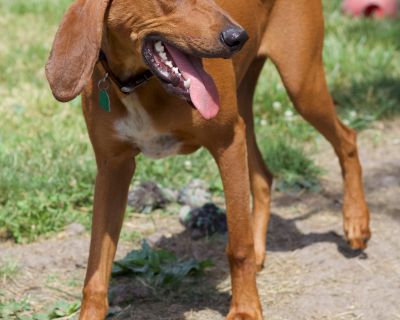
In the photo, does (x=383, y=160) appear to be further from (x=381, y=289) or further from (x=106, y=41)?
(x=106, y=41)

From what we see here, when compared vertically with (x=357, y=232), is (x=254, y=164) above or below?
above

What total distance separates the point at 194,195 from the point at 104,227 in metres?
1.37

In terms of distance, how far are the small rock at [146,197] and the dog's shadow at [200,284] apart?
30 centimetres

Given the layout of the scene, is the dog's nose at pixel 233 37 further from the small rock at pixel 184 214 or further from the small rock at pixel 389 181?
the small rock at pixel 389 181

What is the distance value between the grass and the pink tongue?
6.00 ft

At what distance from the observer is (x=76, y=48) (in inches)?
133

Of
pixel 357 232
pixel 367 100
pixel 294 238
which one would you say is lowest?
pixel 367 100

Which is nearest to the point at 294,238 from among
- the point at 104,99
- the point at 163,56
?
the point at 104,99

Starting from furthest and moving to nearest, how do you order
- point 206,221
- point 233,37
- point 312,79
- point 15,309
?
1. point 206,221
2. point 312,79
3. point 15,309
4. point 233,37

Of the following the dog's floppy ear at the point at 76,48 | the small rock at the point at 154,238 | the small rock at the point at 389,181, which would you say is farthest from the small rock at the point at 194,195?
the dog's floppy ear at the point at 76,48

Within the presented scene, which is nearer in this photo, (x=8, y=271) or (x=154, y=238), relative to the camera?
(x=8, y=271)

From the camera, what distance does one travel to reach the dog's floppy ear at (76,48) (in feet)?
11.0

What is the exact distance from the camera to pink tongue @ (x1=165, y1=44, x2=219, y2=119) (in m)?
3.40

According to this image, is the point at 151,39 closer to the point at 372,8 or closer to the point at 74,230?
the point at 74,230
